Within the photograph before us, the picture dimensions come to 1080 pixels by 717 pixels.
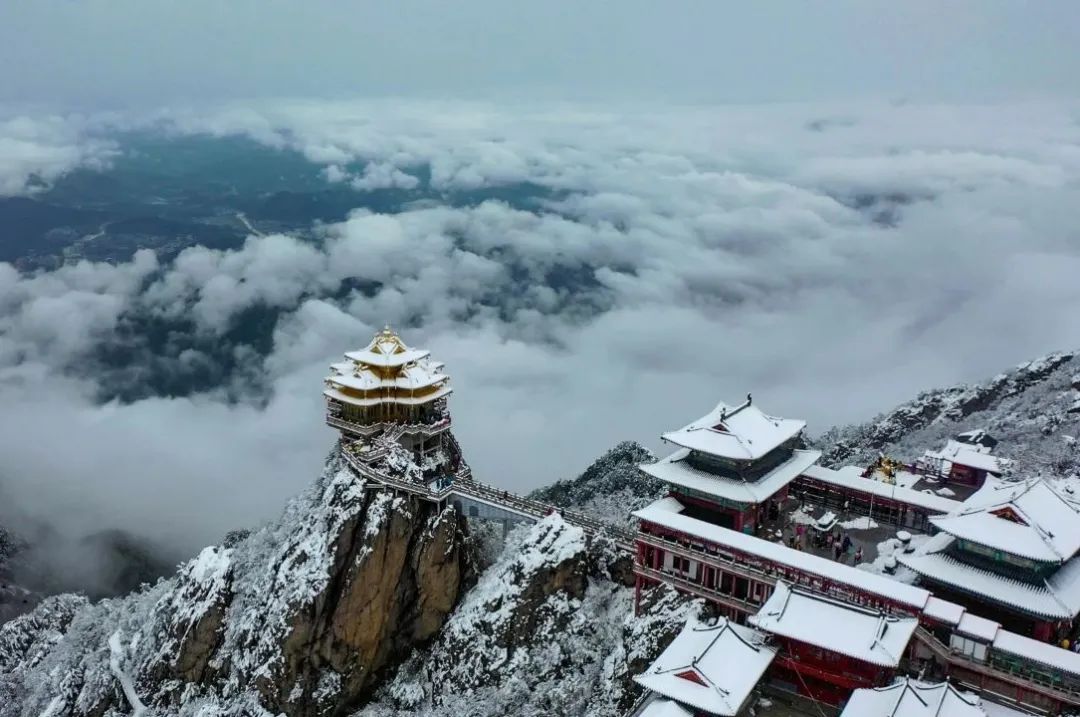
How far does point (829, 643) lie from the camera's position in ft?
109

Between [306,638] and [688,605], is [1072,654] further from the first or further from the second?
[306,638]

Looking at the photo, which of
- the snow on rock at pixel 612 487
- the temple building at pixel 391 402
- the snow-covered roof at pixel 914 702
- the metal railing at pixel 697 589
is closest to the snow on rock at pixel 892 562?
the metal railing at pixel 697 589

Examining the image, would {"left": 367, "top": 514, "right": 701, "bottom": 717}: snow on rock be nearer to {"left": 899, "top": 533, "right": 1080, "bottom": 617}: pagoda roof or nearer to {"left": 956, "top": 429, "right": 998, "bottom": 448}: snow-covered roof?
{"left": 899, "top": 533, "right": 1080, "bottom": 617}: pagoda roof

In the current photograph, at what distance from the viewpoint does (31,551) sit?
120625mm

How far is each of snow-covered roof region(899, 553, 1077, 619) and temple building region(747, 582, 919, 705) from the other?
317 centimetres

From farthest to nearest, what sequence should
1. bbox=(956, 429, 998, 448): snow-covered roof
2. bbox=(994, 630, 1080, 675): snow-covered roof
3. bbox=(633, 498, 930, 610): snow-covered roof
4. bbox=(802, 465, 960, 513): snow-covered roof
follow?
bbox=(956, 429, 998, 448): snow-covered roof → bbox=(802, 465, 960, 513): snow-covered roof → bbox=(633, 498, 930, 610): snow-covered roof → bbox=(994, 630, 1080, 675): snow-covered roof

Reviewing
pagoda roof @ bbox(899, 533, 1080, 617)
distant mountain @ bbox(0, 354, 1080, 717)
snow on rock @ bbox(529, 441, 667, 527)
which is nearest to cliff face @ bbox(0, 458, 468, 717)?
distant mountain @ bbox(0, 354, 1080, 717)

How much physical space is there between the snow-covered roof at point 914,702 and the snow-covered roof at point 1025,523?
7121 mm

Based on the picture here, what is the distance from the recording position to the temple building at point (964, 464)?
171ft

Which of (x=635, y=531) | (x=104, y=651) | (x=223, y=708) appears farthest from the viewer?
(x=104, y=651)

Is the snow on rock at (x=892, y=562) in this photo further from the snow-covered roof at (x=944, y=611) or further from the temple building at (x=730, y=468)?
the temple building at (x=730, y=468)

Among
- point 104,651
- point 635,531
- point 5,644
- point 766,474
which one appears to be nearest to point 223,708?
point 104,651

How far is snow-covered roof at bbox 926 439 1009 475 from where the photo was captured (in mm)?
51812

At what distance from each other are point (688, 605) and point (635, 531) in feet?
17.1
